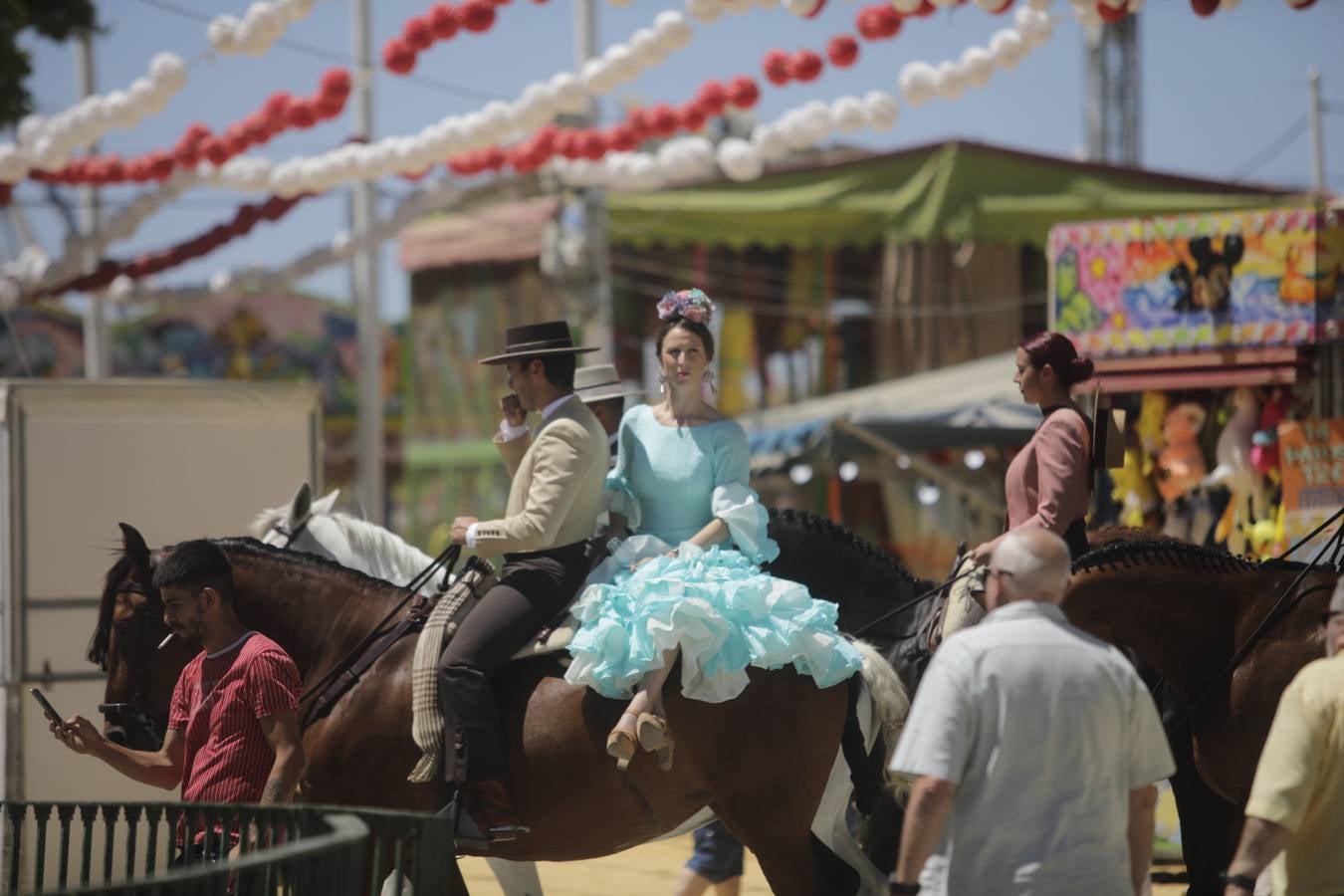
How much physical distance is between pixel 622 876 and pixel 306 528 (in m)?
3.36

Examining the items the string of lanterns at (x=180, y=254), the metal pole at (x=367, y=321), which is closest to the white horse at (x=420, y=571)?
the string of lanterns at (x=180, y=254)

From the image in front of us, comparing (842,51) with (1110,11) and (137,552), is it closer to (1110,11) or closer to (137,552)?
(1110,11)

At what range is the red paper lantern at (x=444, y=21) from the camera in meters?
12.6

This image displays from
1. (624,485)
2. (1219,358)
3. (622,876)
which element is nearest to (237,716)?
(624,485)

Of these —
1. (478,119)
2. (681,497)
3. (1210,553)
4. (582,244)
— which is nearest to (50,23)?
(478,119)

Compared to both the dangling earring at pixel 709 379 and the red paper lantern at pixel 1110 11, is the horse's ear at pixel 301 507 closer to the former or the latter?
the dangling earring at pixel 709 379

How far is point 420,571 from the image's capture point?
23.6 feet

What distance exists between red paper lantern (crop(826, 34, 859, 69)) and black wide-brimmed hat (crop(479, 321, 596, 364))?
6.59 metres

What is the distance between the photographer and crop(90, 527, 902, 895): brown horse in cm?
595

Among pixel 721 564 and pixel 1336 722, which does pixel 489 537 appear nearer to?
pixel 721 564

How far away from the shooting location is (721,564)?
596cm

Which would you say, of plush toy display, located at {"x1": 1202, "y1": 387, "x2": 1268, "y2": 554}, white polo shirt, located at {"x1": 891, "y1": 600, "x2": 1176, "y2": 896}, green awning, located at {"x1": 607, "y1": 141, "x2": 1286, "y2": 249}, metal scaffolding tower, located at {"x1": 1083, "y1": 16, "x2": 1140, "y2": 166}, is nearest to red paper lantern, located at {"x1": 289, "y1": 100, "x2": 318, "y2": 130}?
green awning, located at {"x1": 607, "y1": 141, "x2": 1286, "y2": 249}

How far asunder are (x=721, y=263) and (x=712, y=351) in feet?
55.0

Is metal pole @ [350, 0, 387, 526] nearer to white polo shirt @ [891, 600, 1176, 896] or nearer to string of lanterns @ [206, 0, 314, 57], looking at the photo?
string of lanterns @ [206, 0, 314, 57]
